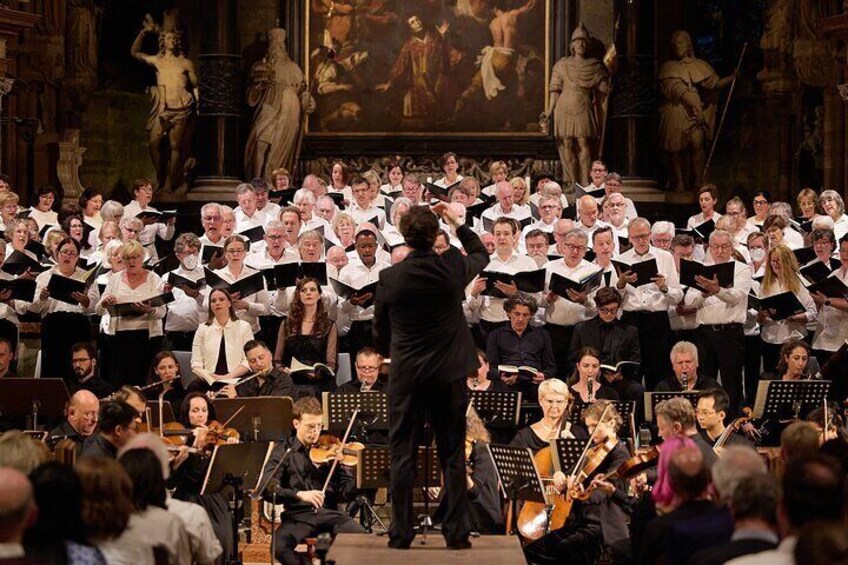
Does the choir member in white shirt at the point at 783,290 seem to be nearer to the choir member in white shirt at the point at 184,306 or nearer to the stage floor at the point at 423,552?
the choir member in white shirt at the point at 184,306

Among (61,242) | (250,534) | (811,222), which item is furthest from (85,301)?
(811,222)

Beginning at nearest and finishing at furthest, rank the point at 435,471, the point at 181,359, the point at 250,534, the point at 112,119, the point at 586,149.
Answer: the point at 435,471 < the point at 250,534 < the point at 181,359 < the point at 586,149 < the point at 112,119

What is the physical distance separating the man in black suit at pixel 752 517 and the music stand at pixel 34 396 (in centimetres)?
539

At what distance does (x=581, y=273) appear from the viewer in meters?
11.7

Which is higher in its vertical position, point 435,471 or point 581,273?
point 581,273

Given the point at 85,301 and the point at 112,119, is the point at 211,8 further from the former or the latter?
the point at 85,301

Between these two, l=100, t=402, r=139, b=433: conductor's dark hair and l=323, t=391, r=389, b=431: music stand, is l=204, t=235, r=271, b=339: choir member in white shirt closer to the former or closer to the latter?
l=323, t=391, r=389, b=431: music stand

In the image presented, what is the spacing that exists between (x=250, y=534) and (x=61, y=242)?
8.53 feet

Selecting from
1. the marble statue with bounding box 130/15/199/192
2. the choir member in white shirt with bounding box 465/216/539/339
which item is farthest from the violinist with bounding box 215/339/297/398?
the marble statue with bounding box 130/15/199/192

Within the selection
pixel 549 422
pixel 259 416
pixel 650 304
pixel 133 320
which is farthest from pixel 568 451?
pixel 133 320

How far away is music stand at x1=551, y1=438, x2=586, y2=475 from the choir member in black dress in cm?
242

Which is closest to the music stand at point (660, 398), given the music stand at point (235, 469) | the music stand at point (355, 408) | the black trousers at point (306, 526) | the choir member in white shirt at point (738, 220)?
the music stand at point (355, 408)

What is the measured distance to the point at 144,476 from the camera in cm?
627

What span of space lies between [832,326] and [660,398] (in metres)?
2.23
